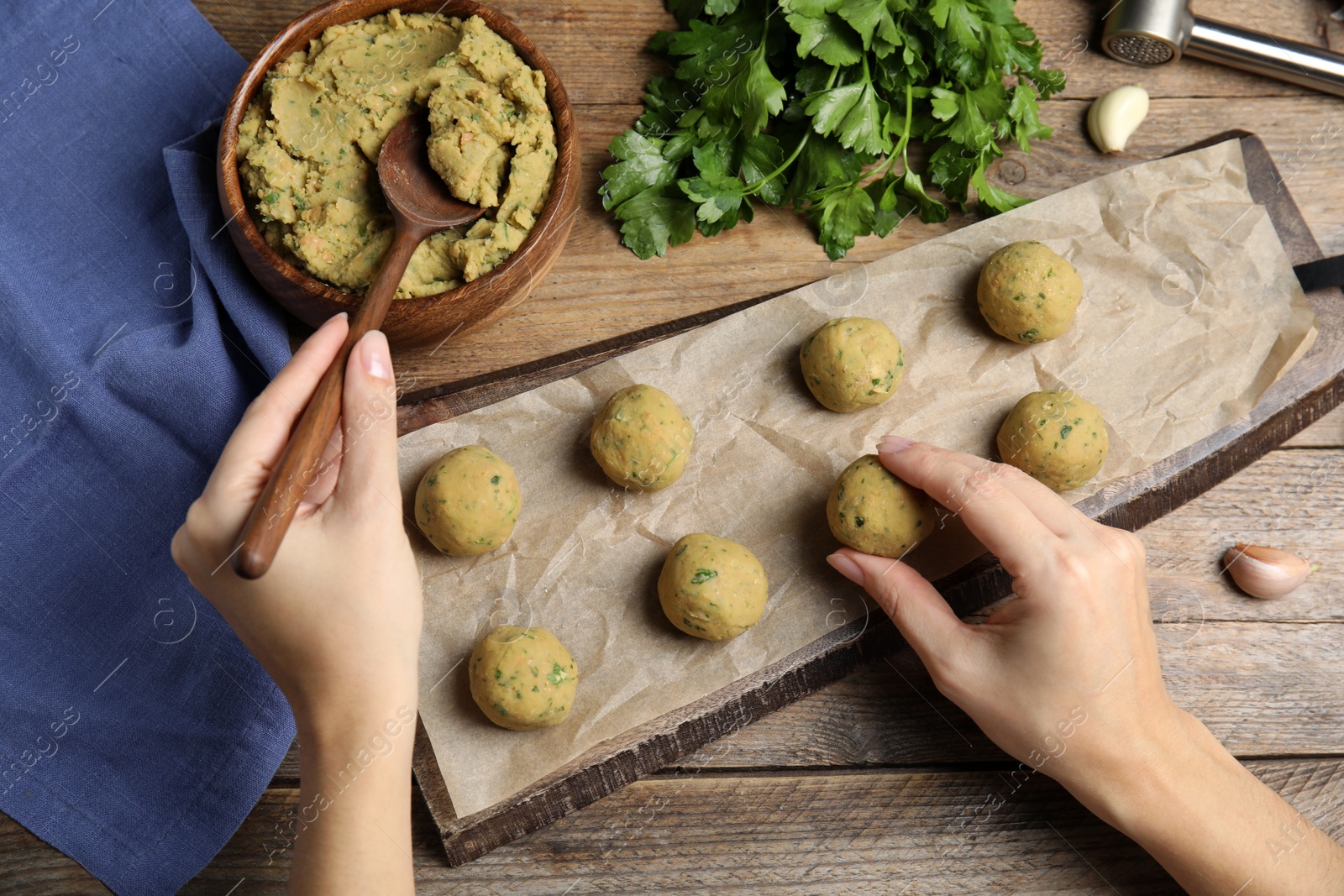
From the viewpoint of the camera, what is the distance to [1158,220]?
2.04m

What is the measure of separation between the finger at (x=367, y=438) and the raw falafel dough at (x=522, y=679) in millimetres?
398

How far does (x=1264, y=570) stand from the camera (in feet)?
6.46

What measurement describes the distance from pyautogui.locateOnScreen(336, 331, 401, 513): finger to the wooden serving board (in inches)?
17.1

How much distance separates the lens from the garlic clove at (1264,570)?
197 cm

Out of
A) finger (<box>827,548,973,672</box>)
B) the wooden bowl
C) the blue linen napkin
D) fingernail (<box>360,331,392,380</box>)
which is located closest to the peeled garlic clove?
finger (<box>827,548,973,672</box>)

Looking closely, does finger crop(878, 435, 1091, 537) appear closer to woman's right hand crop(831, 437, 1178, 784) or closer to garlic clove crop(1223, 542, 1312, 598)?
woman's right hand crop(831, 437, 1178, 784)

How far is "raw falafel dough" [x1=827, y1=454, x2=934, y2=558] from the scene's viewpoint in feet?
5.80

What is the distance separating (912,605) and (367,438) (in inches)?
42.9

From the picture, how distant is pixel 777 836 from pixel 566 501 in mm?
877

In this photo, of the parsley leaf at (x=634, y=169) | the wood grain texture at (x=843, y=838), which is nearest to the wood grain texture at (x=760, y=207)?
the parsley leaf at (x=634, y=169)

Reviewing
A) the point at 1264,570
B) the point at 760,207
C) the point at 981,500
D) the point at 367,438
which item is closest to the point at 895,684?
the point at 981,500

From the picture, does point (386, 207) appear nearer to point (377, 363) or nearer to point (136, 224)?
point (377, 363)

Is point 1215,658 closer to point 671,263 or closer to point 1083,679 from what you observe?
point 1083,679

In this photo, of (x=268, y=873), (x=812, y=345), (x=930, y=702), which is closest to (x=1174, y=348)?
(x=812, y=345)
